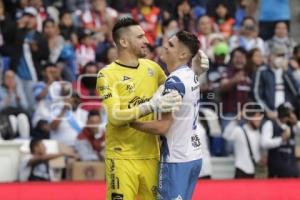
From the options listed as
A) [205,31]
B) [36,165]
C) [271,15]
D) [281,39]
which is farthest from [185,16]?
[36,165]

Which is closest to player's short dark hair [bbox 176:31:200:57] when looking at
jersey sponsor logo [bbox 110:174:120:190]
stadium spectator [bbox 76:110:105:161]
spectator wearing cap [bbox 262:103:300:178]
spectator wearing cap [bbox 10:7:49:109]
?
jersey sponsor logo [bbox 110:174:120:190]

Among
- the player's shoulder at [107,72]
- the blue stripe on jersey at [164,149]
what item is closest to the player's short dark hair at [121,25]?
the player's shoulder at [107,72]

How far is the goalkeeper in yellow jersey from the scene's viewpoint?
23.2 ft

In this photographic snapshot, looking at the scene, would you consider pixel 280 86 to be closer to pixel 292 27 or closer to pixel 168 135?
pixel 292 27

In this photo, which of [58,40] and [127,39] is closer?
[127,39]

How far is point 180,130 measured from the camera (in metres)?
6.95

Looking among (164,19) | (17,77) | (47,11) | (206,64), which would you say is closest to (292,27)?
(164,19)

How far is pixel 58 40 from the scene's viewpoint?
13.2 m

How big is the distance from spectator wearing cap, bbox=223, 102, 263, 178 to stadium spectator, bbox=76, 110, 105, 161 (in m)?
1.66

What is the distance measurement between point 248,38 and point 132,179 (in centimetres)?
715

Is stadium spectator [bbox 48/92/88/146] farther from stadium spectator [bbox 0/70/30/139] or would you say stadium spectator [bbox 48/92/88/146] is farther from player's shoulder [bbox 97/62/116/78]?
player's shoulder [bbox 97/62/116/78]

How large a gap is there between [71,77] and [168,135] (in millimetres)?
5898

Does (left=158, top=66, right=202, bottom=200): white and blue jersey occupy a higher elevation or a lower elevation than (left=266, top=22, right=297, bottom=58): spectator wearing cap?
lower

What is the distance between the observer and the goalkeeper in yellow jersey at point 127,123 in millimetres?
7062
